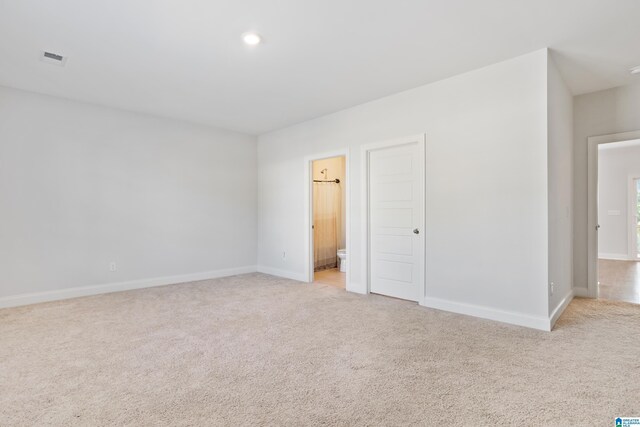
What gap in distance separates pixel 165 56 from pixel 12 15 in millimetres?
1087

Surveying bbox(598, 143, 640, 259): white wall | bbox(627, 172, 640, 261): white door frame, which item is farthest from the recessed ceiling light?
bbox(627, 172, 640, 261): white door frame

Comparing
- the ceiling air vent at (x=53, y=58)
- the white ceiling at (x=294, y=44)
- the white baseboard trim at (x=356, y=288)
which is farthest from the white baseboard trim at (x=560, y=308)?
the ceiling air vent at (x=53, y=58)

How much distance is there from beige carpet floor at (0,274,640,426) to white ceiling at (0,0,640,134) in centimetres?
261

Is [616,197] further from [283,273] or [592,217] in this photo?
[283,273]

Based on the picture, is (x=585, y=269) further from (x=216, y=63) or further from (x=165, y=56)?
(x=165, y=56)

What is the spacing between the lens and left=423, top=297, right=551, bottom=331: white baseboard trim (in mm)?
3061

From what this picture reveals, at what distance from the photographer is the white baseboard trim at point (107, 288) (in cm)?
400

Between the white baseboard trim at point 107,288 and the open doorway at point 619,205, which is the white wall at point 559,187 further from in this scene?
the white baseboard trim at point 107,288

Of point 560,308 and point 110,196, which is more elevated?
point 110,196

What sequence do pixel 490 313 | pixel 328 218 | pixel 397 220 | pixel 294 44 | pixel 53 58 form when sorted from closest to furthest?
1. pixel 294 44
2. pixel 53 58
3. pixel 490 313
4. pixel 397 220
5. pixel 328 218

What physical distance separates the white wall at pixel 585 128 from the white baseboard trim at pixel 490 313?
1.86 meters

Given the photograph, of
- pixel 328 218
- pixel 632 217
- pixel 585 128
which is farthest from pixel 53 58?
pixel 632 217

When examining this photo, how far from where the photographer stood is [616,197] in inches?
300

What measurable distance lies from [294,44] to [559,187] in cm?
311
